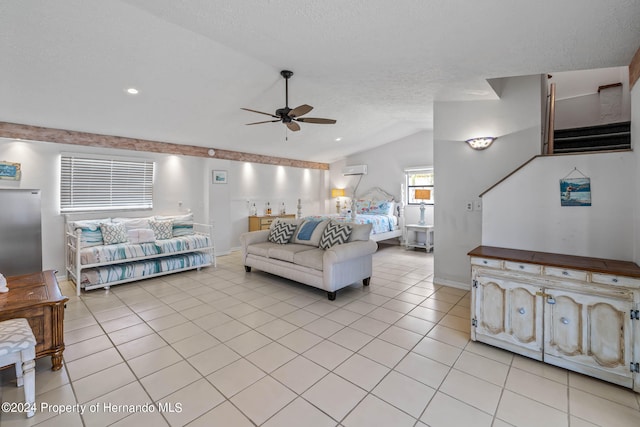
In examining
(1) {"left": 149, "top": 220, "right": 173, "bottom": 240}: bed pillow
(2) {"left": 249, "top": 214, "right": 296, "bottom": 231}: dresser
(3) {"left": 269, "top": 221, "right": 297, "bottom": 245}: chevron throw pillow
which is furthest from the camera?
(2) {"left": 249, "top": 214, "right": 296, "bottom": 231}: dresser

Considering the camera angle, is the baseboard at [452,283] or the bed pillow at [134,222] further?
the bed pillow at [134,222]

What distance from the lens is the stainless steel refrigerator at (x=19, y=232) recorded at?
3.35m

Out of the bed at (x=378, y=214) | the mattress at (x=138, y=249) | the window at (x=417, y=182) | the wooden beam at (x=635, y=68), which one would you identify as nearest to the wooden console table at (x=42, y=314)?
the mattress at (x=138, y=249)

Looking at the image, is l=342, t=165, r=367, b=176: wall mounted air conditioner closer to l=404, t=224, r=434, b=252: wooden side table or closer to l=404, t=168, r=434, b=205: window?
l=404, t=168, r=434, b=205: window

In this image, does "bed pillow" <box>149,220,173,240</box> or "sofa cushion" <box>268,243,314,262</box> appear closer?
"sofa cushion" <box>268,243,314,262</box>

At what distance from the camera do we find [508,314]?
239 cm

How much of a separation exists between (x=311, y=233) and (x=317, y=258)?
2.88 ft

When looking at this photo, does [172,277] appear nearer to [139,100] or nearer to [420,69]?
[139,100]

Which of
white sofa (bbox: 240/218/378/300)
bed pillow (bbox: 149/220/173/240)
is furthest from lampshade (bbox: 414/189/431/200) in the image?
bed pillow (bbox: 149/220/173/240)

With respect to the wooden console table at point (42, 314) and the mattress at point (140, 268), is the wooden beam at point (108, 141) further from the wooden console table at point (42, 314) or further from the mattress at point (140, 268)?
the wooden console table at point (42, 314)

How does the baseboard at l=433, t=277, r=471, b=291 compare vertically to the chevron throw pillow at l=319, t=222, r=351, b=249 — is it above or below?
below

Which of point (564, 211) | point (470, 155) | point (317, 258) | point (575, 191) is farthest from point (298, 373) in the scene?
point (470, 155)

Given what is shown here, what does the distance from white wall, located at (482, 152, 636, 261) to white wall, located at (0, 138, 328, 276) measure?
5.36 meters

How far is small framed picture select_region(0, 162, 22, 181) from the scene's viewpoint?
3987 mm
